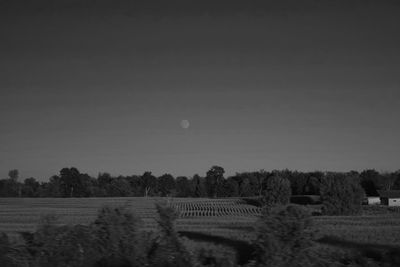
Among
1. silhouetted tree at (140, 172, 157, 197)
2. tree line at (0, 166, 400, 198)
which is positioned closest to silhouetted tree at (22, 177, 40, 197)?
tree line at (0, 166, 400, 198)

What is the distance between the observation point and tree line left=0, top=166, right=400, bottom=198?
505 ft

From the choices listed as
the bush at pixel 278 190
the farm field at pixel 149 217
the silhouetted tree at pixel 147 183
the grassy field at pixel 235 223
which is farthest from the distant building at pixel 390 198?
the silhouetted tree at pixel 147 183

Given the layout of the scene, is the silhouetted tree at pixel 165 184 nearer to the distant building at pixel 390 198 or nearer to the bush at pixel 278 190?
the distant building at pixel 390 198

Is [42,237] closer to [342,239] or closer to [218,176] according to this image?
[342,239]

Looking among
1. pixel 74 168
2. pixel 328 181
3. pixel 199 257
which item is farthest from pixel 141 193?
pixel 199 257

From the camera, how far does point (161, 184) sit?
180 metres

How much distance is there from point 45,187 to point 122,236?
157m

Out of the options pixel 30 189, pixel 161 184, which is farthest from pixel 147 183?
pixel 30 189

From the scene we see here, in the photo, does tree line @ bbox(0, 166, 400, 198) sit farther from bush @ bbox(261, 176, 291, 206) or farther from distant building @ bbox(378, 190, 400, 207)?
bush @ bbox(261, 176, 291, 206)

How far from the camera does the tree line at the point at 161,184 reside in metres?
154

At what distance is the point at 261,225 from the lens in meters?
16.0

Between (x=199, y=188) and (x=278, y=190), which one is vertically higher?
(x=199, y=188)

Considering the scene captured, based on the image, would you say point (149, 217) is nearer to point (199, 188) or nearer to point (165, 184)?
point (199, 188)

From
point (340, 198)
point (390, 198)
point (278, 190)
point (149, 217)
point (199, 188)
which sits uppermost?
point (199, 188)
